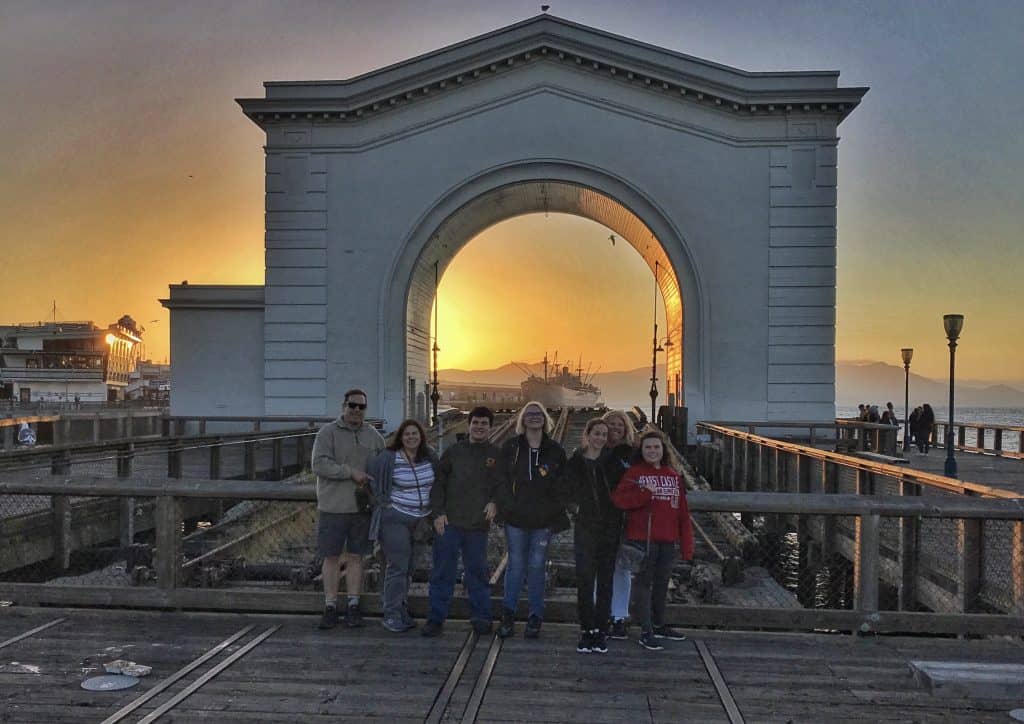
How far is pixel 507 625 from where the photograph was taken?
19.1 ft

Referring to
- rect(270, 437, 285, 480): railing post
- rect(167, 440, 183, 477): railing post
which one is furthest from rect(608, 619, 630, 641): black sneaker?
rect(270, 437, 285, 480): railing post

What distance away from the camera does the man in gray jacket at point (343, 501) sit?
19.8 feet

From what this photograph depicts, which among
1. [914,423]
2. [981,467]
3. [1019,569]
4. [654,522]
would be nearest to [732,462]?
[981,467]

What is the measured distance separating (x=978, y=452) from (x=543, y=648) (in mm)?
24799

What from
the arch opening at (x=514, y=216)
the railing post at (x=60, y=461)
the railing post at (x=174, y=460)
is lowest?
the railing post at (x=174, y=460)

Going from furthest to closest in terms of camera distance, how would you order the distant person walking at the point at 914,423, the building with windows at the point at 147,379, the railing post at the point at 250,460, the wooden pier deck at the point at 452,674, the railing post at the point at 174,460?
the building with windows at the point at 147,379, the distant person walking at the point at 914,423, the railing post at the point at 250,460, the railing post at the point at 174,460, the wooden pier deck at the point at 452,674

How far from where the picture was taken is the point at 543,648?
18.4ft

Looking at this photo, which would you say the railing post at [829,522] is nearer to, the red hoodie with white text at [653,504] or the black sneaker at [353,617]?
the red hoodie with white text at [653,504]

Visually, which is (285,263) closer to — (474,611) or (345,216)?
(345,216)

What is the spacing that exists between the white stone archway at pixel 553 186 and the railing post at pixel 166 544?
19130mm

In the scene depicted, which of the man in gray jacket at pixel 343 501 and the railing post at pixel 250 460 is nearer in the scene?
the man in gray jacket at pixel 343 501

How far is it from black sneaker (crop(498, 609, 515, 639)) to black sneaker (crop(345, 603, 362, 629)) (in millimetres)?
1119

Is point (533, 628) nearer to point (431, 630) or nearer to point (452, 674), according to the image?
point (431, 630)

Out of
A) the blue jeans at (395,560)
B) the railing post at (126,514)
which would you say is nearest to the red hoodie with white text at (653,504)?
the blue jeans at (395,560)
